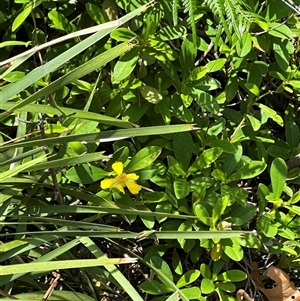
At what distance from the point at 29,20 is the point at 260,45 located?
65cm

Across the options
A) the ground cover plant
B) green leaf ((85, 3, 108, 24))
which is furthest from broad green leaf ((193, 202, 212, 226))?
green leaf ((85, 3, 108, 24))

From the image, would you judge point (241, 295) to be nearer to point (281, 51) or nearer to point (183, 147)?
point (183, 147)

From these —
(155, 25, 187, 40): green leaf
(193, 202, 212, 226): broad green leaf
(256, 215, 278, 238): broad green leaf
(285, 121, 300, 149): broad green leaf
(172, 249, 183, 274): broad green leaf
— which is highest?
(155, 25, 187, 40): green leaf

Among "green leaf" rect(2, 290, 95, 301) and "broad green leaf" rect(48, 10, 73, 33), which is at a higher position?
"broad green leaf" rect(48, 10, 73, 33)

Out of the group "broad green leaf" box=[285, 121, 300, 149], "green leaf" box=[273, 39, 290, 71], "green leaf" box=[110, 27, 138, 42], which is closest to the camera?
"green leaf" box=[110, 27, 138, 42]

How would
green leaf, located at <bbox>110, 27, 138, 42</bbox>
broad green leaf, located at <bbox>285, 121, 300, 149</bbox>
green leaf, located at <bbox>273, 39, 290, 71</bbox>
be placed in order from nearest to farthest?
1. green leaf, located at <bbox>110, 27, 138, 42</bbox>
2. green leaf, located at <bbox>273, 39, 290, 71</bbox>
3. broad green leaf, located at <bbox>285, 121, 300, 149</bbox>

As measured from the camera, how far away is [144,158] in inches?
45.6

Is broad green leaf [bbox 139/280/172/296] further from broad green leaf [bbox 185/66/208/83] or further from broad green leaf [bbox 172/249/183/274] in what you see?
broad green leaf [bbox 185/66/208/83]

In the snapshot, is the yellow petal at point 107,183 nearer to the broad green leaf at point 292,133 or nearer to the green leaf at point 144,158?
the green leaf at point 144,158

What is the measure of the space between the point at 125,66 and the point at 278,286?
847mm

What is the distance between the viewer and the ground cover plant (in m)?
1.12

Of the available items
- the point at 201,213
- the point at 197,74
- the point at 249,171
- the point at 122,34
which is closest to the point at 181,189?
the point at 201,213

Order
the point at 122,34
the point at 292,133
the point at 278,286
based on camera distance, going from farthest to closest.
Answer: the point at 278,286
the point at 292,133
the point at 122,34

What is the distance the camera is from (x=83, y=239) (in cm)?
116
